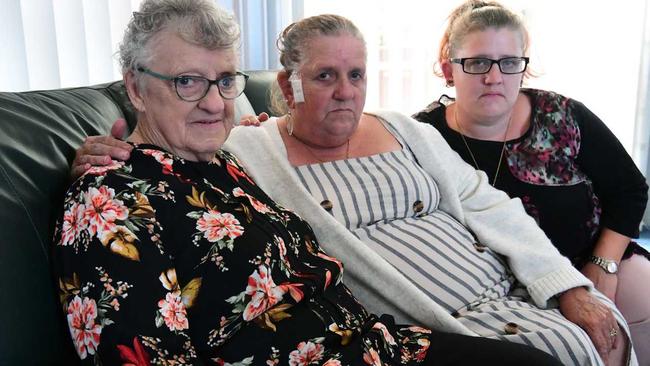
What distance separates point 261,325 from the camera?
3.59ft

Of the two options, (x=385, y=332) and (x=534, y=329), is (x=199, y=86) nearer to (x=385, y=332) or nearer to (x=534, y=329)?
(x=385, y=332)

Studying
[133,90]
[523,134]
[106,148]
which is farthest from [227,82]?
[523,134]

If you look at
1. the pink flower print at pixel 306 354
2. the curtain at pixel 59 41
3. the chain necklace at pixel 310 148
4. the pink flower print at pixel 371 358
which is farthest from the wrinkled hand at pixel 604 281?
the curtain at pixel 59 41

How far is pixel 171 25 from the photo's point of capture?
1182 mm

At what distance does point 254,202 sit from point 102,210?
359mm

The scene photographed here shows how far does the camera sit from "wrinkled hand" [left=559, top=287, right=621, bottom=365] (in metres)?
1.51

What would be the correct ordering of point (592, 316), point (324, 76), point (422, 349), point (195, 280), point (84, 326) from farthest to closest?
point (324, 76)
point (592, 316)
point (422, 349)
point (195, 280)
point (84, 326)

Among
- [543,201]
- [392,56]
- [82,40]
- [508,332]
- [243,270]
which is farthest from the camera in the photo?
[392,56]

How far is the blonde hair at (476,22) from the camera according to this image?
1.83 m

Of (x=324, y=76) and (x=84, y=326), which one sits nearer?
(x=84, y=326)

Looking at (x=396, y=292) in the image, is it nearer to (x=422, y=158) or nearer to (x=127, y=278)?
(x=422, y=158)

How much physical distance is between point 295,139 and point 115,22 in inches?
37.0

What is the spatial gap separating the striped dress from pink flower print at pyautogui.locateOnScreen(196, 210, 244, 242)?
0.44 m

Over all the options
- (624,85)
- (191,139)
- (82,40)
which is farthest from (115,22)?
(624,85)
